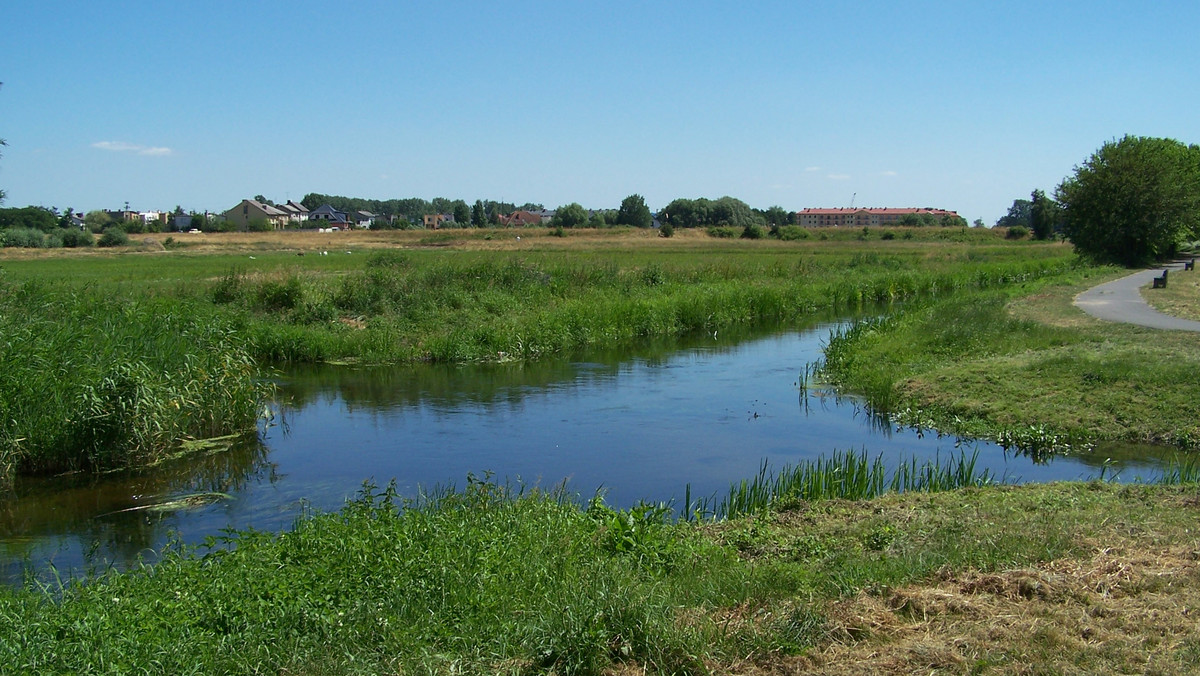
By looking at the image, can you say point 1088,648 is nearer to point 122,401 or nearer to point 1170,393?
point 1170,393

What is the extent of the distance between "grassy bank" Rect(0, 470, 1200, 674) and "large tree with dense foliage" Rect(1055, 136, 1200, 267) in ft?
147

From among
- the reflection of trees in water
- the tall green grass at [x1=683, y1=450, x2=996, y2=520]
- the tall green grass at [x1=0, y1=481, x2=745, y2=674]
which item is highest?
the tall green grass at [x1=0, y1=481, x2=745, y2=674]

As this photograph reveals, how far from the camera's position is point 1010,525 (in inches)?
294

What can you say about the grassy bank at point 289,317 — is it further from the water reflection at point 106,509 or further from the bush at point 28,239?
the bush at point 28,239

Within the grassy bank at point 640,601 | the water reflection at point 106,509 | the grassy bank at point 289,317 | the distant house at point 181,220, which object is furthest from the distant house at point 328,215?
the grassy bank at point 640,601

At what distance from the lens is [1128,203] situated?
4588 cm

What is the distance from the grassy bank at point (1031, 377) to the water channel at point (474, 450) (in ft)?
Result: 1.91

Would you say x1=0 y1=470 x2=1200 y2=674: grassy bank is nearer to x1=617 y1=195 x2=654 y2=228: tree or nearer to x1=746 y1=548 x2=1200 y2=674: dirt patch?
x1=746 y1=548 x2=1200 y2=674: dirt patch

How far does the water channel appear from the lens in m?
10.4

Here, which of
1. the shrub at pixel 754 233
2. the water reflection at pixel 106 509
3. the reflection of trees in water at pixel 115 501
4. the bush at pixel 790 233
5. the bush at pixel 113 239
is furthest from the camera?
the shrub at pixel 754 233

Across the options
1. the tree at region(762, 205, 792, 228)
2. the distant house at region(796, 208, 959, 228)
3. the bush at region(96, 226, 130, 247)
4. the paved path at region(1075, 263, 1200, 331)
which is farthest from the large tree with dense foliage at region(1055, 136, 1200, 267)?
the distant house at region(796, 208, 959, 228)

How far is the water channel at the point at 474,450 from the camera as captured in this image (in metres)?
10.4

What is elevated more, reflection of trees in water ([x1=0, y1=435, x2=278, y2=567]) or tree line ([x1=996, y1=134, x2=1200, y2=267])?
tree line ([x1=996, y1=134, x2=1200, y2=267])

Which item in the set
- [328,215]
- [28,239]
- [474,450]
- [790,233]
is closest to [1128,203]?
[790,233]
